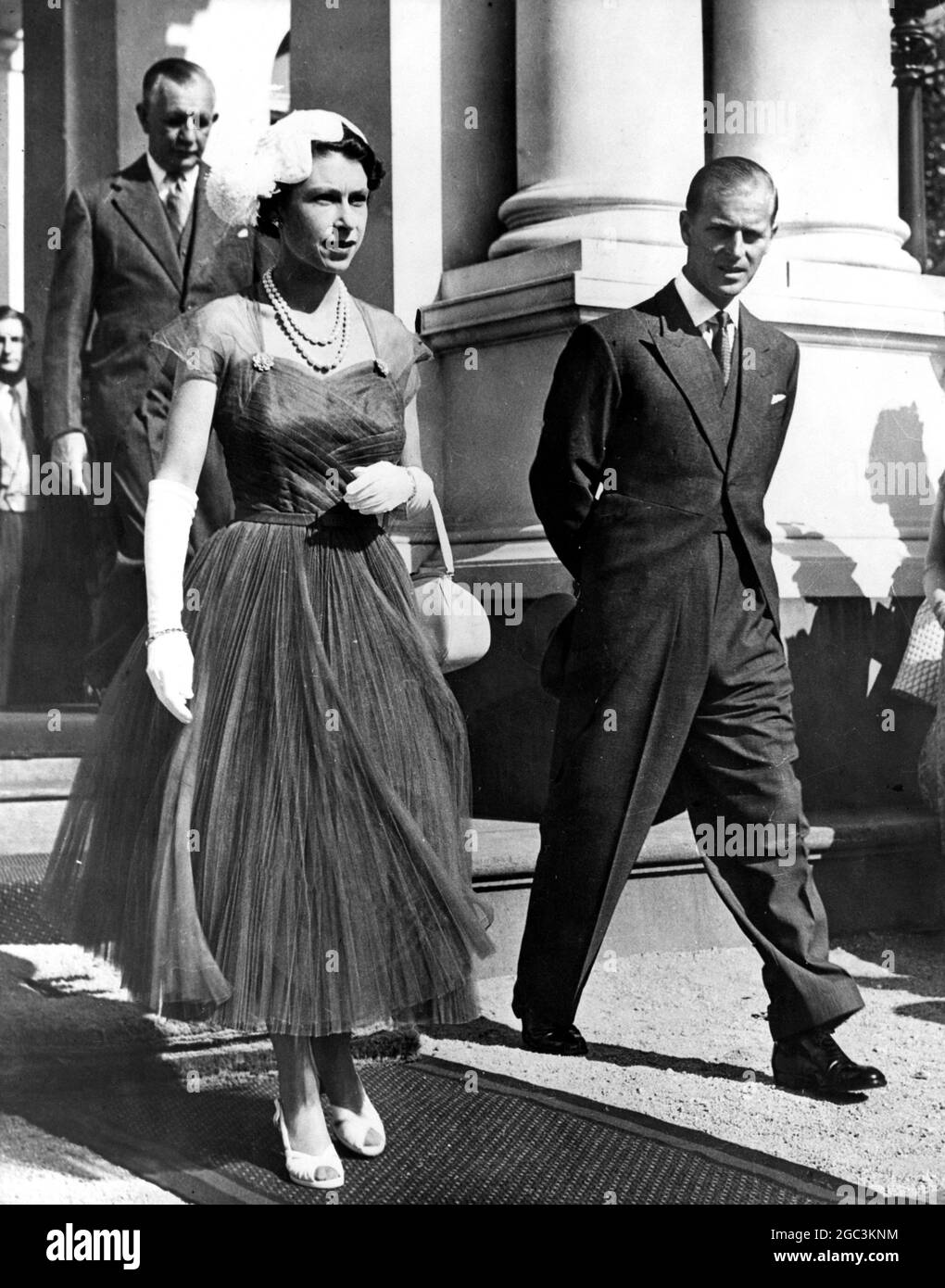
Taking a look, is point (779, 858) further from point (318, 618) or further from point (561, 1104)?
point (318, 618)

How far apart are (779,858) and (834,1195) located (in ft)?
3.10

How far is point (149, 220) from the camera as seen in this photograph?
18.5 feet

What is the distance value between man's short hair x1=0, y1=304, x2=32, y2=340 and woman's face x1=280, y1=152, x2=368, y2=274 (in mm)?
4677

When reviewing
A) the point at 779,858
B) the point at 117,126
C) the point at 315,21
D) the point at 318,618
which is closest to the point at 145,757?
the point at 318,618

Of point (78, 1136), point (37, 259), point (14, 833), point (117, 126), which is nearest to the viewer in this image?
point (78, 1136)

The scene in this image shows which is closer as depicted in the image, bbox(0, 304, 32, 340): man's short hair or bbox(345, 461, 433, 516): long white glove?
bbox(345, 461, 433, 516): long white glove

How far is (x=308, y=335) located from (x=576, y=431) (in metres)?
0.94

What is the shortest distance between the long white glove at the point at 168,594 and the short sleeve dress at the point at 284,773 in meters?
0.10

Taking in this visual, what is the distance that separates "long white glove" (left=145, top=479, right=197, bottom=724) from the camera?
10.9 feet

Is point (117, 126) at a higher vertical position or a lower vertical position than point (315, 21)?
higher

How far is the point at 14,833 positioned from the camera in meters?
4.70

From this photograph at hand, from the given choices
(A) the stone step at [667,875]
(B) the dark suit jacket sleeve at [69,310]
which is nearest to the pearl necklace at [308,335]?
(A) the stone step at [667,875]
